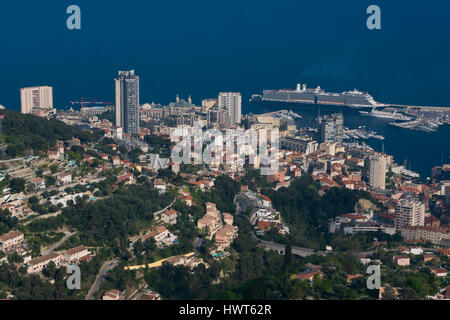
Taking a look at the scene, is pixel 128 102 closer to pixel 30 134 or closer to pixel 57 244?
pixel 30 134

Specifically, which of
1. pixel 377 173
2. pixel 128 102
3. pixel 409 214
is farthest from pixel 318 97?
pixel 409 214

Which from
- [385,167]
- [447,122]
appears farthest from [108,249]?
[447,122]

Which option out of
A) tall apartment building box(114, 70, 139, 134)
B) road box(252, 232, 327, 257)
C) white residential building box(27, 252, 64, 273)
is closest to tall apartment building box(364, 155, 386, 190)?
road box(252, 232, 327, 257)

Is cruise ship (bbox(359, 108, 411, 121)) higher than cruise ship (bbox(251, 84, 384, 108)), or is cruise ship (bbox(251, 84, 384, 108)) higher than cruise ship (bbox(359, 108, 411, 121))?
cruise ship (bbox(251, 84, 384, 108))

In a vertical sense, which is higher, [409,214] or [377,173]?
[377,173]

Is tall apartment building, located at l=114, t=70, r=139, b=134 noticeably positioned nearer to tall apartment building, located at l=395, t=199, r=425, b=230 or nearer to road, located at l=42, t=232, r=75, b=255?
tall apartment building, located at l=395, t=199, r=425, b=230

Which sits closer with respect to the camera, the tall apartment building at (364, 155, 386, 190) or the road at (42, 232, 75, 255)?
the road at (42, 232, 75, 255)
